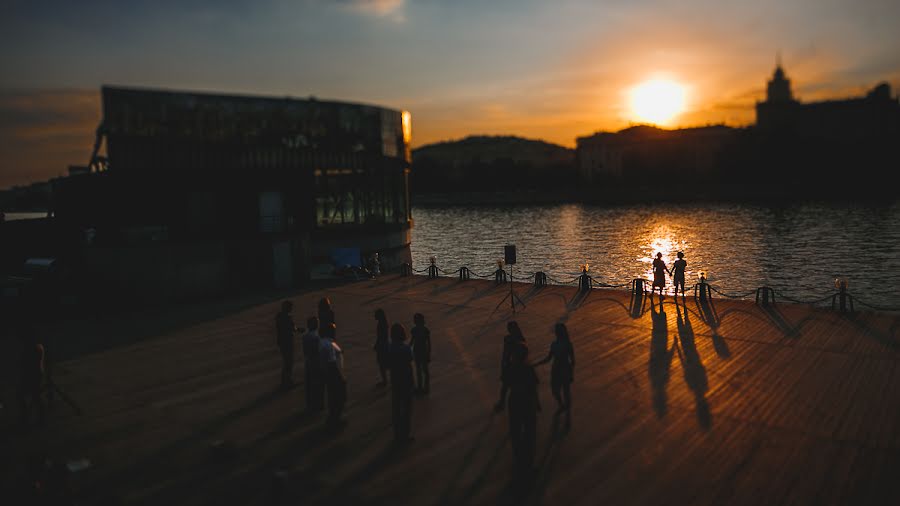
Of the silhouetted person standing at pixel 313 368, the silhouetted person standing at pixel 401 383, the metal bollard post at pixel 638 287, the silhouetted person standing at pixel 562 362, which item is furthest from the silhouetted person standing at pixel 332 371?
the metal bollard post at pixel 638 287

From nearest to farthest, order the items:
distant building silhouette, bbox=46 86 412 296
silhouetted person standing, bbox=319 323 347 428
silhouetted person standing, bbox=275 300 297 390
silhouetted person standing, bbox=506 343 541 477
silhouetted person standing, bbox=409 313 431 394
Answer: silhouetted person standing, bbox=506 343 541 477 → silhouetted person standing, bbox=319 323 347 428 → silhouetted person standing, bbox=409 313 431 394 → silhouetted person standing, bbox=275 300 297 390 → distant building silhouette, bbox=46 86 412 296

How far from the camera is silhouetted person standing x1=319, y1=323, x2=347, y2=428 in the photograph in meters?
11.1

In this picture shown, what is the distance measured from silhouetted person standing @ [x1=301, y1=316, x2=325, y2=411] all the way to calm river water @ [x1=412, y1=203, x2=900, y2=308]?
110 ft

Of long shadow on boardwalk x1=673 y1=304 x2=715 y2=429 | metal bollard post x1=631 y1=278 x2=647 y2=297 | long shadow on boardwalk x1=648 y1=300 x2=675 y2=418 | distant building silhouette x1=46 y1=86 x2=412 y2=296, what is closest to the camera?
long shadow on boardwalk x1=673 y1=304 x2=715 y2=429

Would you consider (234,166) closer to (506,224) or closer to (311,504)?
(311,504)

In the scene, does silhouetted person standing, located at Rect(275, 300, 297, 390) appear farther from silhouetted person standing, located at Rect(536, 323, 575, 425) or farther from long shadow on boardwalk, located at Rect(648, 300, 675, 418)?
long shadow on boardwalk, located at Rect(648, 300, 675, 418)

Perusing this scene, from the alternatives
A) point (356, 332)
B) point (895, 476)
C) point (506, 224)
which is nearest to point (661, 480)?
point (895, 476)

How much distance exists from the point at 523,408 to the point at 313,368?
490cm

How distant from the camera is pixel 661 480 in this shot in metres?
9.27

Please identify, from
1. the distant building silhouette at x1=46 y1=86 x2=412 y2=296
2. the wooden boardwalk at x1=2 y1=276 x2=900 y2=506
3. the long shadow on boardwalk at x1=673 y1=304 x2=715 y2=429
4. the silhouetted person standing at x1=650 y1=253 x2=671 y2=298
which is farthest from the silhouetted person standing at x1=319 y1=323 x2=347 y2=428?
the distant building silhouette at x1=46 y1=86 x2=412 y2=296

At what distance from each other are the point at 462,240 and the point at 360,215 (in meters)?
46.8

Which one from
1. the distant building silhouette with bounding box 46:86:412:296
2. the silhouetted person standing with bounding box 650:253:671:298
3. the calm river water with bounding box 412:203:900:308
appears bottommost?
the calm river water with bounding box 412:203:900:308

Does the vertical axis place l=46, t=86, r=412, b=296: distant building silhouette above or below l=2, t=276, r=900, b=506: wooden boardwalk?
above

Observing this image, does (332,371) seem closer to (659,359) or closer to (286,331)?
(286,331)
